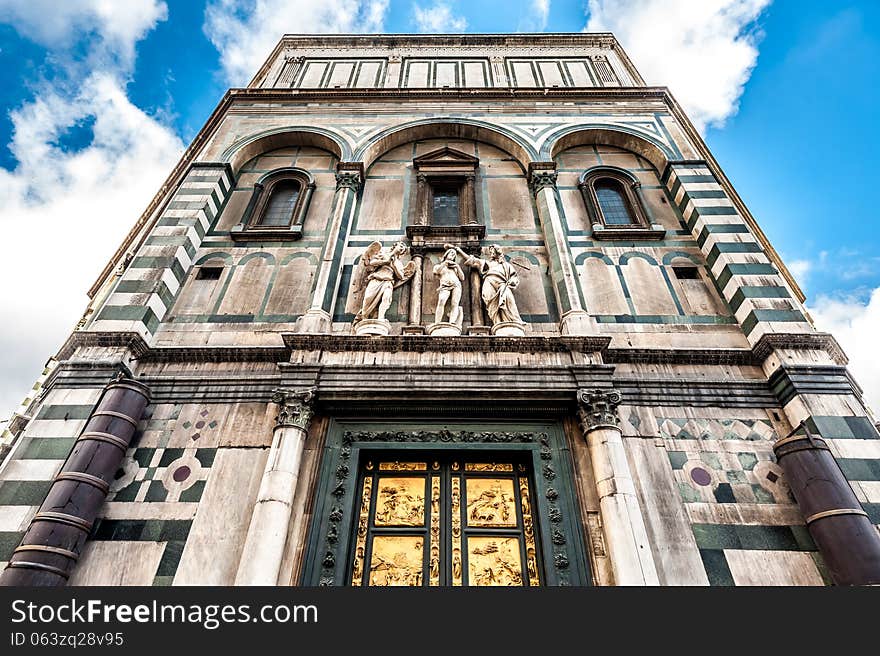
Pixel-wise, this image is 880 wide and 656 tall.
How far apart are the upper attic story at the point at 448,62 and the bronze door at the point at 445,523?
11861 millimetres

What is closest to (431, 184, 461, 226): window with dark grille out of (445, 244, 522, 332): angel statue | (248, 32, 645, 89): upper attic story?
(445, 244, 522, 332): angel statue

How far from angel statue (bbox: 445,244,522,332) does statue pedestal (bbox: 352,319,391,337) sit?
69.7 inches

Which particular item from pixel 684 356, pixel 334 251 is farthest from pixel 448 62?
pixel 684 356

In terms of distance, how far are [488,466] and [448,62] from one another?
14278 mm

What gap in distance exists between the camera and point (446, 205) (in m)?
11.6

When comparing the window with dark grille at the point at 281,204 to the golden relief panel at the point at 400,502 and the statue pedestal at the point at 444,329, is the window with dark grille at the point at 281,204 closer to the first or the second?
the statue pedestal at the point at 444,329

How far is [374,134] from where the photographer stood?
12445 mm

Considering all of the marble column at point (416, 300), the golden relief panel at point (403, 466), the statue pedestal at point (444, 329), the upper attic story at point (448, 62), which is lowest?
the golden relief panel at point (403, 466)

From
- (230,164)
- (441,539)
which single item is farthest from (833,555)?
(230,164)

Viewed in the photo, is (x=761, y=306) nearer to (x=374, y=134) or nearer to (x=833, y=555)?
(x=833, y=555)

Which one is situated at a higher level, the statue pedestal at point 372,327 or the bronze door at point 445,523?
the statue pedestal at point 372,327

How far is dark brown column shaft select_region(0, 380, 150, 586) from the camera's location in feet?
18.8

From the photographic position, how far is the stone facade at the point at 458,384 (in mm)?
6277

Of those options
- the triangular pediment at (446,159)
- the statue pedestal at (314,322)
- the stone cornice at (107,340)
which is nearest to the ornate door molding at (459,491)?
the statue pedestal at (314,322)
